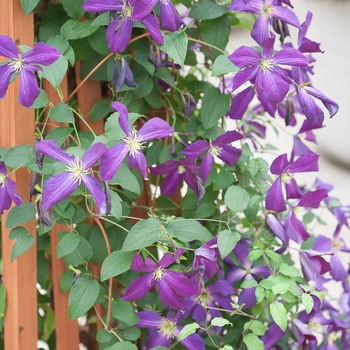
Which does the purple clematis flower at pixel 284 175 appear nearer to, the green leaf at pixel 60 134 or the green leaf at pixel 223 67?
the green leaf at pixel 223 67

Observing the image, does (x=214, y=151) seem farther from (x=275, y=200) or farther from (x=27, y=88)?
(x=27, y=88)

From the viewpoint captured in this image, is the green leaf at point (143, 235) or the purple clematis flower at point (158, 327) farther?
the purple clematis flower at point (158, 327)

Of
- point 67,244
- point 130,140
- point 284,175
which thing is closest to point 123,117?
point 130,140

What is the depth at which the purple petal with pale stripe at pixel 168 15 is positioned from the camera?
0.81 metres

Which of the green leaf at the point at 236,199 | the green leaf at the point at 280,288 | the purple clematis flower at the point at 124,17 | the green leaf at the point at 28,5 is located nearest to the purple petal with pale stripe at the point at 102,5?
the purple clematis flower at the point at 124,17

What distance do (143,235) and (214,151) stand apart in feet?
0.78

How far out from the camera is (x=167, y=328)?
0.94m

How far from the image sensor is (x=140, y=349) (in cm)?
112

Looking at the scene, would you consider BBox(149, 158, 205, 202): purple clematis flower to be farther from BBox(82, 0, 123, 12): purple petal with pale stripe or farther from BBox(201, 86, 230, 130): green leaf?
BBox(82, 0, 123, 12): purple petal with pale stripe

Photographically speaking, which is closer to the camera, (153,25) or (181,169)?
(153,25)

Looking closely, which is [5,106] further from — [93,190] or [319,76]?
[319,76]

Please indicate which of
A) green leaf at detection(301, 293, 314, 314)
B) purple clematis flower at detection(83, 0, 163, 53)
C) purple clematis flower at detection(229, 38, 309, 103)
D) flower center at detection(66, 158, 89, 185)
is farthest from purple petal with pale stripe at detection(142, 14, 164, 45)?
green leaf at detection(301, 293, 314, 314)

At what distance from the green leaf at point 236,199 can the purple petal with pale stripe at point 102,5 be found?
32 centimetres

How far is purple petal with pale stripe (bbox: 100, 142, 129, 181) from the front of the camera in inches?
27.3
